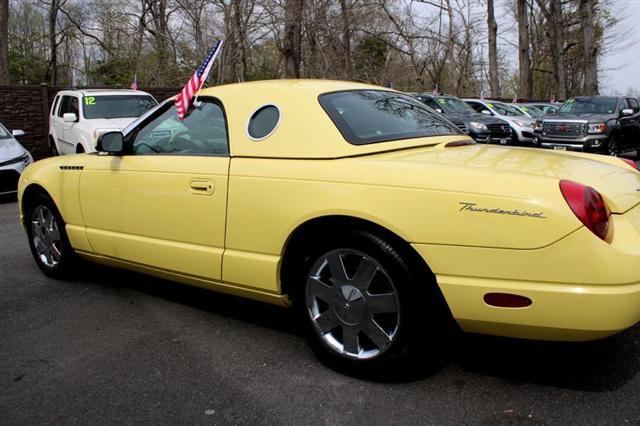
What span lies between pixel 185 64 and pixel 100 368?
30816 mm

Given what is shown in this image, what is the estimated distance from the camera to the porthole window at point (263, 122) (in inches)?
135

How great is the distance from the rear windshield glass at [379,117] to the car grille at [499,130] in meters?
12.3

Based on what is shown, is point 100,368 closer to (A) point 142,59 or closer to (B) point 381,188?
(B) point 381,188

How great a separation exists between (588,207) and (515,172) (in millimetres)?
352

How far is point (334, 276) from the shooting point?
121 inches

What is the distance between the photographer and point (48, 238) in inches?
193

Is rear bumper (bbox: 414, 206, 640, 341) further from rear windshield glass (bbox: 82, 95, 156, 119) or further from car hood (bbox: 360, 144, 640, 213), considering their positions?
rear windshield glass (bbox: 82, 95, 156, 119)

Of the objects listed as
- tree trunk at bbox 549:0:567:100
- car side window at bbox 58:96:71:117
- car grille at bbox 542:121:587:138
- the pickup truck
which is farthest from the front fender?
tree trunk at bbox 549:0:567:100

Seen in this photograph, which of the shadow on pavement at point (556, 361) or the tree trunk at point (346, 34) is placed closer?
the shadow on pavement at point (556, 361)

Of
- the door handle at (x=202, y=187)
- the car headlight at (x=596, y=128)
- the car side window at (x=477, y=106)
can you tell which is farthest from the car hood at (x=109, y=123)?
the car side window at (x=477, y=106)

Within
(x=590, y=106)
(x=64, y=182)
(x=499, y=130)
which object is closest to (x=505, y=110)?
(x=499, y=130)

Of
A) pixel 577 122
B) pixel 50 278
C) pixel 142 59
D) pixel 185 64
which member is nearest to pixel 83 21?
pixel 142 59

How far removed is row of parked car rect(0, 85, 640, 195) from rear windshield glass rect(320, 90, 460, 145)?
20.4ft

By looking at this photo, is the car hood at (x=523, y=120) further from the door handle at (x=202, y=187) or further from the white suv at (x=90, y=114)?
the door handle at (x=202, y=187)
